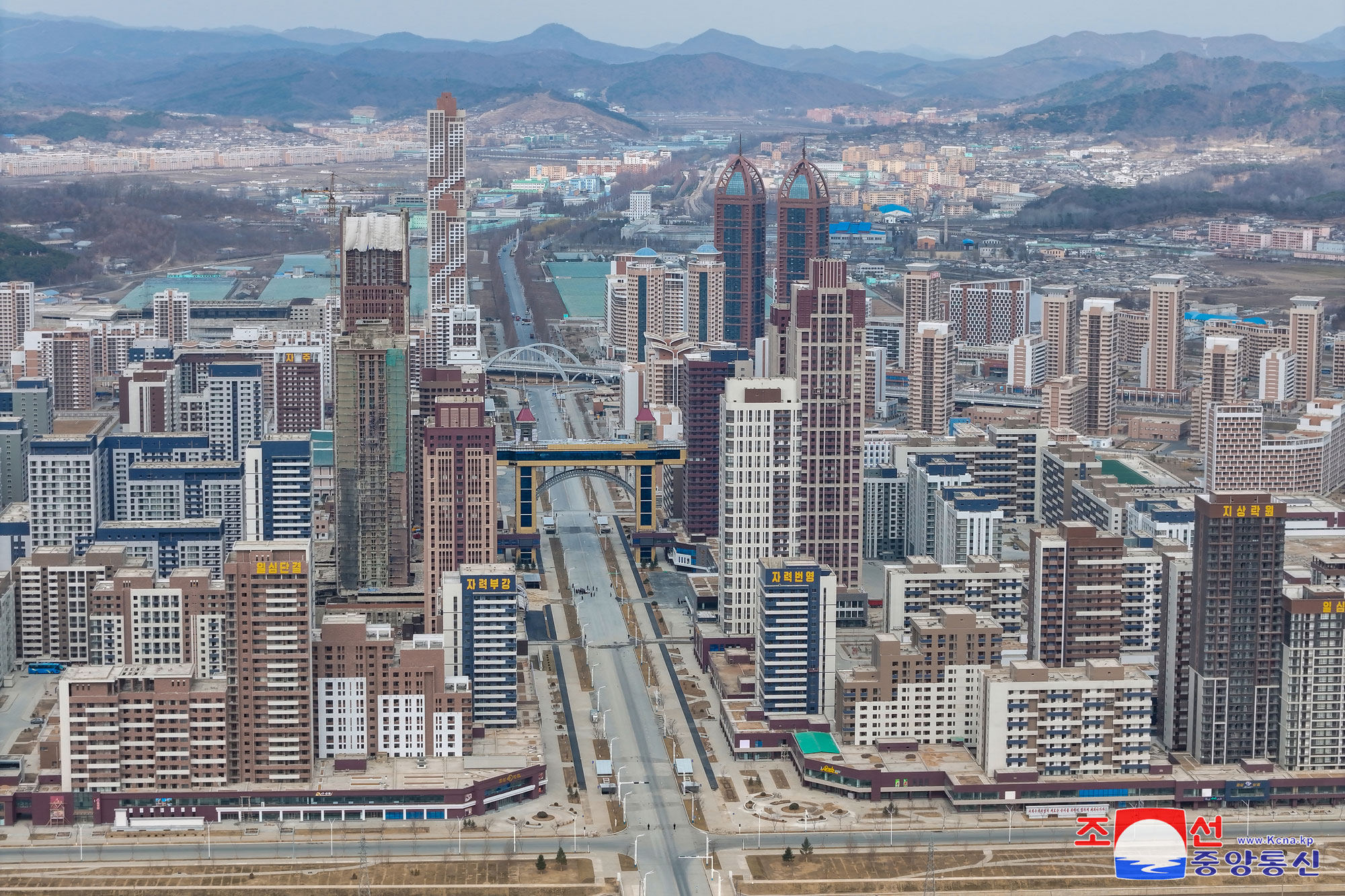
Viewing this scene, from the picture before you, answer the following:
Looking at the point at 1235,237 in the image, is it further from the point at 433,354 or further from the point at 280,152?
the point at 280,152

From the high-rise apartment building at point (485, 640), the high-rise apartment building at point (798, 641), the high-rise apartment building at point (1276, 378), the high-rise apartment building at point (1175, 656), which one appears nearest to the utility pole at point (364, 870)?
the high-rise apartment building at point (485, 640)

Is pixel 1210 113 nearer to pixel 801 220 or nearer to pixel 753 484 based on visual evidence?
pixel 801 220

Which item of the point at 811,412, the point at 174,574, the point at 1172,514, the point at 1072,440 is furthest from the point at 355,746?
the point at 1072,440

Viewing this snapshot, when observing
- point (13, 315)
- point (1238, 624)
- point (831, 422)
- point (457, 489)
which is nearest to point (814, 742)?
point (1238, 624)

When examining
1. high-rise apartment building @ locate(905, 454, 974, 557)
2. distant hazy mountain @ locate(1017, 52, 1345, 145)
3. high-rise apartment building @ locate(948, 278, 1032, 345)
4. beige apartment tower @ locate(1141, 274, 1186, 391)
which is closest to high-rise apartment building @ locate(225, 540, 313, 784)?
high-rise apartment building @ locate(905, 454, 974, 557)

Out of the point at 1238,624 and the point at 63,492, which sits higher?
the point at 63,492

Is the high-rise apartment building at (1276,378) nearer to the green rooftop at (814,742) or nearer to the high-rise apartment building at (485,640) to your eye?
the green rooftop at (814,742)
